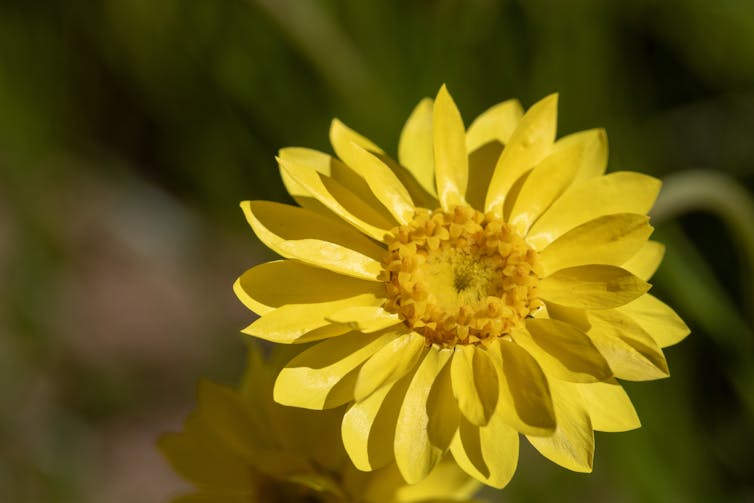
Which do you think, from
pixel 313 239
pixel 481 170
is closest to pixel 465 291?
pixel 481 170

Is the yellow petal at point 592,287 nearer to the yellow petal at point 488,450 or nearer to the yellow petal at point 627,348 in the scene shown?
the yellow petal at point 627,348

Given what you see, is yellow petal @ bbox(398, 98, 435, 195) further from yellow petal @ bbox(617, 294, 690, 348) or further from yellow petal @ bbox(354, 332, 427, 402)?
yellow petal @ bbox(617, 294, 690, 348)

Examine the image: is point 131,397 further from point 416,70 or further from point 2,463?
point 416,70

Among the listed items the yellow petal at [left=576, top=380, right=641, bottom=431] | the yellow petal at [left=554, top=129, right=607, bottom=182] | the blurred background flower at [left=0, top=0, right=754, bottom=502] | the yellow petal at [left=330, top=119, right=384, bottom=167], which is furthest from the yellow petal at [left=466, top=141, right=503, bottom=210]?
the blurred background flower at [left=0, top=0, right=754, bottom=502]

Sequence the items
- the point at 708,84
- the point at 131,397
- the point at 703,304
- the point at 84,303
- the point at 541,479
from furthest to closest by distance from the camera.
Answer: the point at 84,303 < the point at 131,397 < the point at 708,84 < the point at 541,479 < the point at 703,304

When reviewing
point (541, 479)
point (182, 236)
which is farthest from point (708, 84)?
point (182, 236)

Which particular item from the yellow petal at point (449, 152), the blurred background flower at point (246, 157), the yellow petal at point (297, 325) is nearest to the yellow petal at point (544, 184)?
the yellow petal at point (449, 152)

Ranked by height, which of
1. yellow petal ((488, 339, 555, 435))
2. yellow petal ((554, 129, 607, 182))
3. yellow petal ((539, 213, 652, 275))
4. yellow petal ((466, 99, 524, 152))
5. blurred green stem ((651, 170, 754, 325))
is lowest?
yellow petal ((488, 339, 555, 435))

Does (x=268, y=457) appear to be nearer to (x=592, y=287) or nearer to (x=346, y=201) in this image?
(x=346, y=201)
